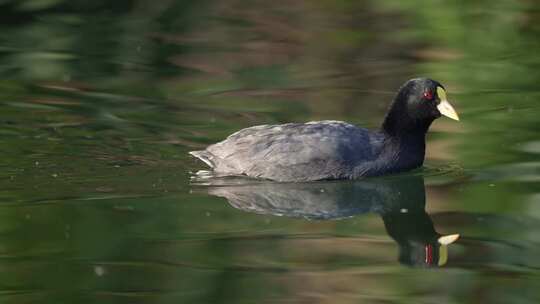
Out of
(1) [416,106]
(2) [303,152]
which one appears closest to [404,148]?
(1) [416,106]

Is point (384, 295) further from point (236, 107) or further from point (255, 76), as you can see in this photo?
point (255, 76)

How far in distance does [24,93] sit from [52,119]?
132cm

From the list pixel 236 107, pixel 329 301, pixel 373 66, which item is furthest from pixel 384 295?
pixel 373 66

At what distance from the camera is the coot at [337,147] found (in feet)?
33.0

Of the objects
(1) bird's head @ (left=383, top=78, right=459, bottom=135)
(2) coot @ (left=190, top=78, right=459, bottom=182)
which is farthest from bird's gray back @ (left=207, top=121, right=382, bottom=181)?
(1) bird's head @ (left=383, top=78, right=459, bottom=135)

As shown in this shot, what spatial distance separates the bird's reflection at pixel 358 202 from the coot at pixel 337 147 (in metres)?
0.11

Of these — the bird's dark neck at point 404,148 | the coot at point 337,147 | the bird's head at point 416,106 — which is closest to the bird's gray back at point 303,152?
the coot at point 337,147

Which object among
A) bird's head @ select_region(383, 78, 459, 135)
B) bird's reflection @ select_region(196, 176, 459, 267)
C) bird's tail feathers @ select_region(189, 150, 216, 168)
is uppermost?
bird's head @ select_region(383, 78, 459, 135)

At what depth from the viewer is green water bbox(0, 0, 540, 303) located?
7703mm

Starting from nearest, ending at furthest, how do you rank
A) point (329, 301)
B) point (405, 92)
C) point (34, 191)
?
1. point (329, 301)
2. point (34, 191)
3. point (405, 92)

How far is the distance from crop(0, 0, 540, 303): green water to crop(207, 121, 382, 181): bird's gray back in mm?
176

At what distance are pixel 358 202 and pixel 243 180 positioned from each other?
110 centimetres

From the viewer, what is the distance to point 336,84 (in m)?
13.7

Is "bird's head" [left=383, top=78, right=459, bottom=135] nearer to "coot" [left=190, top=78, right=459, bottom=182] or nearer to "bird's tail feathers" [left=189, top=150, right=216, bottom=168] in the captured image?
"coot" [left=190, top=78, right=459, bottom=182]
